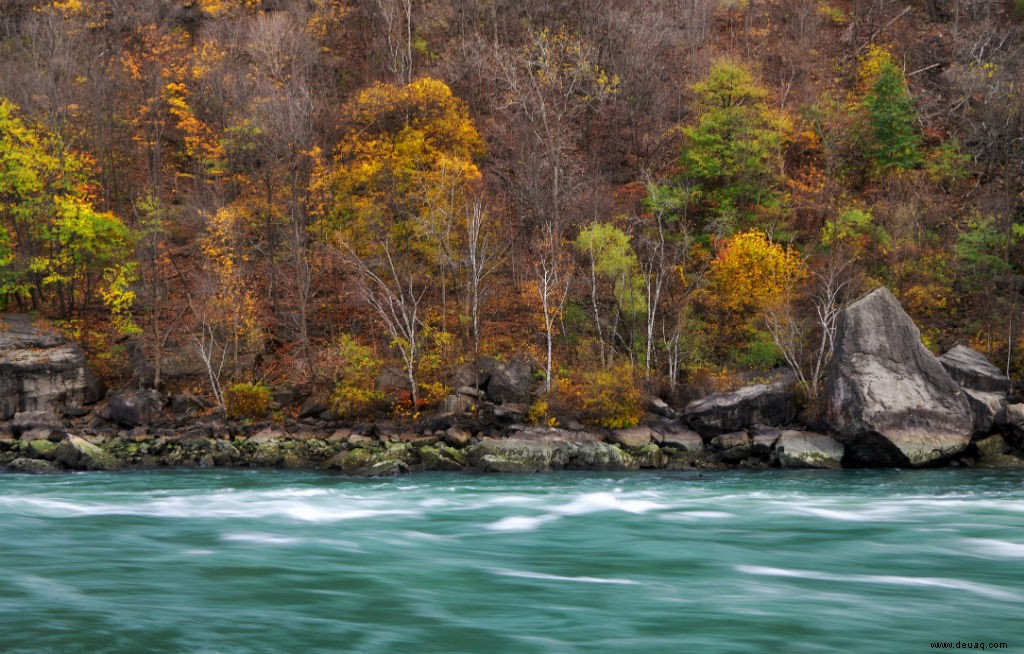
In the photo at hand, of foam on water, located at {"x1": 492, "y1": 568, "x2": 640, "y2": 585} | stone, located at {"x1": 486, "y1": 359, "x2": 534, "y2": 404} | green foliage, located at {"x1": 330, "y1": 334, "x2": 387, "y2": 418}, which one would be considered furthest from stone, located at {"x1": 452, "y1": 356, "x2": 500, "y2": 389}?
foam on water, located at {"x1": 492, "y1": 568, "x2": 640, "y2": 585}

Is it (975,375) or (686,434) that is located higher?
(975,375)

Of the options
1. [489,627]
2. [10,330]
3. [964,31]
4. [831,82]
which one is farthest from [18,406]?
[964,31]

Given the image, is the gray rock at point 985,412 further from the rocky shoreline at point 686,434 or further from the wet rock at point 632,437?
the wet rock at point 632,437

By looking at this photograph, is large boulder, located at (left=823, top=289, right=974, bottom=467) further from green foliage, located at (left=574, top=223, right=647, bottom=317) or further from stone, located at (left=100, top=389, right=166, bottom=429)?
stone, located at (left=100, top=389, right=166, bottom=429)

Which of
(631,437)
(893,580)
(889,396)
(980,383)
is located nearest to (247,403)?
(631,437)

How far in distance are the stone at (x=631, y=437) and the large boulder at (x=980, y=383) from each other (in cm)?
1037

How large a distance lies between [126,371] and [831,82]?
4552 cm

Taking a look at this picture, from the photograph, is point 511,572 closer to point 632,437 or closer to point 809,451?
point 809,451

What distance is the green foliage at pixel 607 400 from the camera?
102ft

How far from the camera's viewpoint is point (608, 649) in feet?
24.9

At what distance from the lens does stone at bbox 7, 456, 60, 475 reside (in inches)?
1107

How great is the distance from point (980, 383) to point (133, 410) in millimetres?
31874

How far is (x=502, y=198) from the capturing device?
4625 centimetres

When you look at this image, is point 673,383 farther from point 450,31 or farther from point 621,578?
point 450,31
